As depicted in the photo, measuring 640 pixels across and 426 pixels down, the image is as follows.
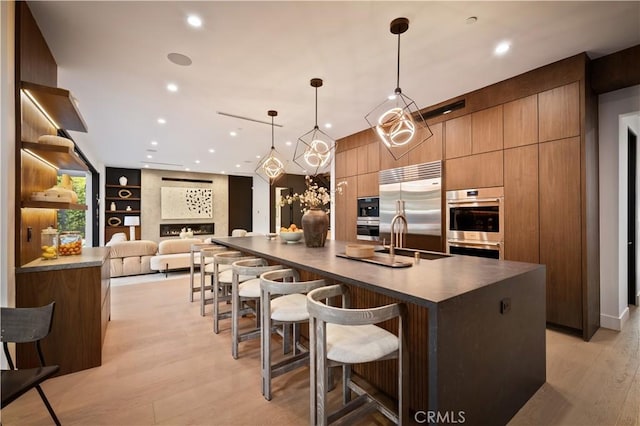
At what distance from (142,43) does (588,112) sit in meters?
4.47

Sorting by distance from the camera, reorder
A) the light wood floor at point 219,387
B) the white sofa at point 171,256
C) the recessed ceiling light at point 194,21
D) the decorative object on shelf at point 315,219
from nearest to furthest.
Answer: the light wood floor at point 219,387 → the recessed ceiling light at point 194,21 → the decorative object on shelf at point 315,219 → the white sofa at point 171,256

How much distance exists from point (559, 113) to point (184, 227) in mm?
10502

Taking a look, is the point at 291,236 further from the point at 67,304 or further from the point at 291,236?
the point at 67,304

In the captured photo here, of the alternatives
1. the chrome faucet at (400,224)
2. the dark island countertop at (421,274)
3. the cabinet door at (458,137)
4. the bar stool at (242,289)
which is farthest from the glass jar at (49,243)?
the cabinet door at (458,137)

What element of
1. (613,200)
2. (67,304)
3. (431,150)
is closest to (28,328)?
(67,304)

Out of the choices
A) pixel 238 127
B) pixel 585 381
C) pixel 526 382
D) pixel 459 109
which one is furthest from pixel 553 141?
pixel 238 127

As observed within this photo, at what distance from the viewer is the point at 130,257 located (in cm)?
586

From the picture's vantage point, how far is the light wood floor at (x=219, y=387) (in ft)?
5.89

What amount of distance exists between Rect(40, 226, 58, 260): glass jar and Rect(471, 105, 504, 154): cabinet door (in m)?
4.68

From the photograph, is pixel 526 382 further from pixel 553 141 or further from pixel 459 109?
pixel 459 109

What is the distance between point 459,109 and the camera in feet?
12.7

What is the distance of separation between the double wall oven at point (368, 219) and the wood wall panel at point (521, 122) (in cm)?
229

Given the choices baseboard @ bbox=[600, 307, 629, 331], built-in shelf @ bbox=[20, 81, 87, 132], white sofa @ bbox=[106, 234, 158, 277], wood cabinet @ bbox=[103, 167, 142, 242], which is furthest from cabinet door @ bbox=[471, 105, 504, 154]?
wood cabinet @ bbox=[103, 167, 142, 242]

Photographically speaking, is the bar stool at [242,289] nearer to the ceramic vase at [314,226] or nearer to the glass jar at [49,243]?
the ceramic vase at [314,226]
